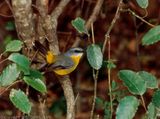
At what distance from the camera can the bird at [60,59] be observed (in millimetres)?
2333

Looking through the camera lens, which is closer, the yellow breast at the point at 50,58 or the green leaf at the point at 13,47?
the green leaf at the point at 13,47

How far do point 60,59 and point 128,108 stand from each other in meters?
0.83

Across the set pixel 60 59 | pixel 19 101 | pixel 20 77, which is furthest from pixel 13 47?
pixel 60 59

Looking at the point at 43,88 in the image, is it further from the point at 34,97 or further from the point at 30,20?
the point at 34,97

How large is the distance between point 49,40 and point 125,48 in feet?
7.24

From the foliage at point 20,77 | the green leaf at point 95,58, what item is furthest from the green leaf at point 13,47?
the green leaf at point 95,58

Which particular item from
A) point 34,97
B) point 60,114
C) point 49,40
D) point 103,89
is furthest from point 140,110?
point 49,40

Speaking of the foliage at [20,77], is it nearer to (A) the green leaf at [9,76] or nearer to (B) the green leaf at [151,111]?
(A) the green leaf at [9,76]

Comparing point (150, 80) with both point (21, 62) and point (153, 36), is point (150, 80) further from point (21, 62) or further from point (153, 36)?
point (21, 62)

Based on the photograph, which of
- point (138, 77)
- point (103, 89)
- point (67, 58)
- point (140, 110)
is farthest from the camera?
point (103, 89)

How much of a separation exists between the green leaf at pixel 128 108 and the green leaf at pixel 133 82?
0.06 m

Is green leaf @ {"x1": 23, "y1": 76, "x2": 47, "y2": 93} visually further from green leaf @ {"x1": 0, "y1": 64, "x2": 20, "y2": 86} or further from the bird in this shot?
the bird

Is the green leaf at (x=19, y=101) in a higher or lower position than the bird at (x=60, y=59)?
higher

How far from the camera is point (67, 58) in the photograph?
254 cm
